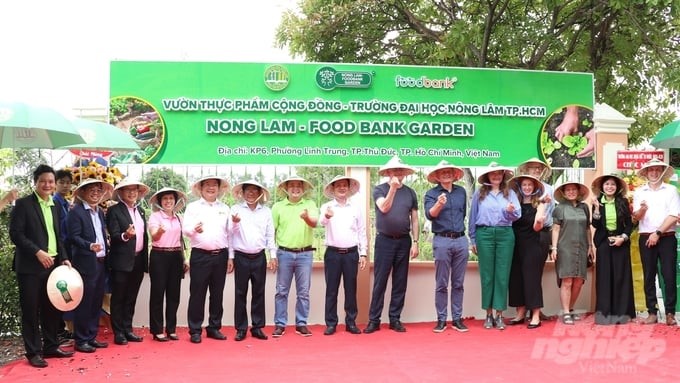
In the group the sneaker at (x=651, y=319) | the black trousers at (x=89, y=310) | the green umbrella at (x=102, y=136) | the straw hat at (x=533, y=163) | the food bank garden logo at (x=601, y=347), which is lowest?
the food bank garden logo at (x=601, y=347)

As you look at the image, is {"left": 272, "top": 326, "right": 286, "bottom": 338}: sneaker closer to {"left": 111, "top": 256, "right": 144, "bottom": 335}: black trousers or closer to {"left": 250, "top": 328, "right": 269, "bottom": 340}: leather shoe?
{"left": 250, "top": 328, "right": 269, "bottom": 340}: leather shoe

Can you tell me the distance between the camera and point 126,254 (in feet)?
19.7

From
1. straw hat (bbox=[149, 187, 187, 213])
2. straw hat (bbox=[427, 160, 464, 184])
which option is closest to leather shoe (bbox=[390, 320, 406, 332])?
straw hat (bbox=[427, 160, 464, 184])

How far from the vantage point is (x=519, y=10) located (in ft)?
36.1

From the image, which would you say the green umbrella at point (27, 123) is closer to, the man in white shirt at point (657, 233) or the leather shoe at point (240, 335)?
the leather shoe at point (240, 335)

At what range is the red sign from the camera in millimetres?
7441

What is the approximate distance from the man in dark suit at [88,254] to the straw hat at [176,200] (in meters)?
0.53

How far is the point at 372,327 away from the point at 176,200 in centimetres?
219

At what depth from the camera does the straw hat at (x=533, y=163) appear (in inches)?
281

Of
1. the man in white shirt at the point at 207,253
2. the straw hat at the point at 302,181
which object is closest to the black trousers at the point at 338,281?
the straw hat at the point at 302,181

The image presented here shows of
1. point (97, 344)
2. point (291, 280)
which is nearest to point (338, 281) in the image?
point (291, 280)

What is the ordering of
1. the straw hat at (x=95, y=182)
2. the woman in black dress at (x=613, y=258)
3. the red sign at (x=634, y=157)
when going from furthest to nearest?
the red sign at (x=634, y=157) → the woman in black dress at (x=613, y=258) → the straw hat at (x=95, y=182)

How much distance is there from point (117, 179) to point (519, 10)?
716cm

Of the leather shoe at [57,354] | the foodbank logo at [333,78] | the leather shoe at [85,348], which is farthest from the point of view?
the foodbank logo at [333,78]
